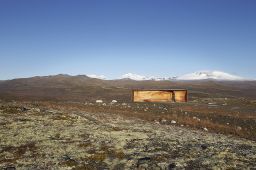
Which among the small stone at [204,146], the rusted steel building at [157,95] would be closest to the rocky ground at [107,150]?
the small stone at [204,146]

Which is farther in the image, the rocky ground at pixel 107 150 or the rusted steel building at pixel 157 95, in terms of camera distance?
the rusted steel building at pixel 157 95

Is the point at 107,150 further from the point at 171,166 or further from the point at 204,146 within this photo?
the point at 204,146

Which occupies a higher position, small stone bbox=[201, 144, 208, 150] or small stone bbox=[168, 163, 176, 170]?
small stone bbox=[201, 144, 208, 150]

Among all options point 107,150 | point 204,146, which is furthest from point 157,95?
point 107,150

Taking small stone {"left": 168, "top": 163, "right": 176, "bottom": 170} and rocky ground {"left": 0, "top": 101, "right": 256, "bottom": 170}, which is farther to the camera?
rocky ground {"left": 0, "top": 101, "right": 256, "bottom": 170}

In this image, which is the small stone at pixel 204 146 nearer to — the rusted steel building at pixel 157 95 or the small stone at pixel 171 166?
the small stone at pixel 171 166

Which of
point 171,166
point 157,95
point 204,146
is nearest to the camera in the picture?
point 171,166

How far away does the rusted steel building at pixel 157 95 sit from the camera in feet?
165

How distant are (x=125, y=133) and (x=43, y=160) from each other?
5124mm

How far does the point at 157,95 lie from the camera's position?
5091cm

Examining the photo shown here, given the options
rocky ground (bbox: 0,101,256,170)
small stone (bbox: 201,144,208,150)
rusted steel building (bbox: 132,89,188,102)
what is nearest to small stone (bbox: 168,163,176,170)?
rocky ground (bbox: 0,101,256,170)

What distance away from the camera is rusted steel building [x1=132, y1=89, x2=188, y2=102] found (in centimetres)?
5028

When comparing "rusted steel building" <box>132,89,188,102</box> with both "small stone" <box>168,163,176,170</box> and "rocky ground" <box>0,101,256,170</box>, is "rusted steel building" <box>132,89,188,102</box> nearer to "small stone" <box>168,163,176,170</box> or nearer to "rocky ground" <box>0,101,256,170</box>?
"rocky ground" <box>0,101,256,170</box>

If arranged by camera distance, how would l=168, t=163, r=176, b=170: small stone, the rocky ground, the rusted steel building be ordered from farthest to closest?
the rusted steel building, the rocky ground, l=168, t=163, r=176, b=170: small stone
